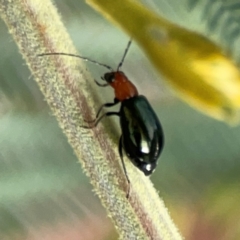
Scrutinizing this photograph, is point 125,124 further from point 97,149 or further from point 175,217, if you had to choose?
point 175,217

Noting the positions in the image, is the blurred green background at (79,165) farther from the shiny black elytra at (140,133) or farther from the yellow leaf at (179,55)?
the yellow leaf at (179,55)

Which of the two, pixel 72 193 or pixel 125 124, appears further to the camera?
pixel 72 193

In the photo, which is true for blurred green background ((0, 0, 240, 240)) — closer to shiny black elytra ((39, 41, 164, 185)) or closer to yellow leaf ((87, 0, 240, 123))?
shiny black elytra ((39, 41, 164, 185))

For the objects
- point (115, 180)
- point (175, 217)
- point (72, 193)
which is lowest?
point (115, 180)

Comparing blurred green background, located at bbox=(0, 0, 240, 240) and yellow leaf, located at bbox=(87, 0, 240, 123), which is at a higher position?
blurred green background, located at bbox=(0, 0, 240, 240)

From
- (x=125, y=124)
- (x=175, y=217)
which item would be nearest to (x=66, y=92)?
(x=125, y=124)

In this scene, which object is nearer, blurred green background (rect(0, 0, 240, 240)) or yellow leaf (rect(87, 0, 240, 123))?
yellow leaf (rect(87, 0, 240, 123))

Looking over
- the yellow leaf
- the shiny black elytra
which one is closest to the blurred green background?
the shiny black elytra

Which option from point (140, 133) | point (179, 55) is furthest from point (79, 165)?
point (179, 55)
